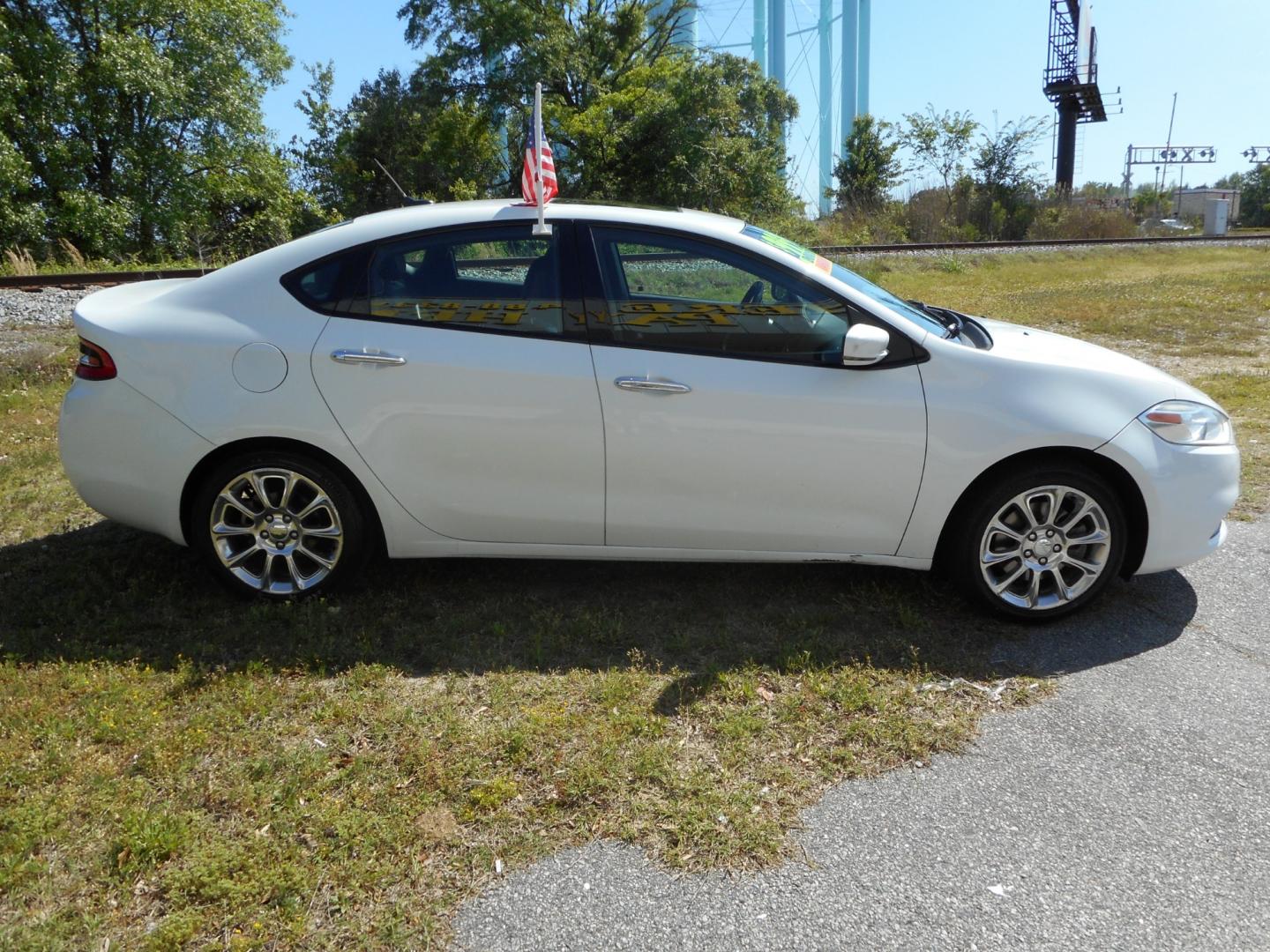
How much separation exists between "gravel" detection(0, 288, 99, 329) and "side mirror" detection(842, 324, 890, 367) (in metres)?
9.78

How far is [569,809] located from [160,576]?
9.11ft

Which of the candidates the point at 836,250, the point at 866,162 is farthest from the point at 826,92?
the point at 836,250

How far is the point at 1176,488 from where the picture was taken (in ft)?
13.5

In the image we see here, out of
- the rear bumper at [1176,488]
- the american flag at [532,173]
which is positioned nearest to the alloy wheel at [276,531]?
the american flag at [532,173]

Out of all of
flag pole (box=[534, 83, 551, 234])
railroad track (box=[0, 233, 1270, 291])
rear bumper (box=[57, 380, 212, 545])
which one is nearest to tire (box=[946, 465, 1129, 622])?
flag pole (box=[534, 83, 551, 234])

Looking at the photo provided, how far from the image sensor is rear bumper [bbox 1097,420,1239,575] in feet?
13.4

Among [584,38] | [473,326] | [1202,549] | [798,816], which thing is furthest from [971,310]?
[584,38]

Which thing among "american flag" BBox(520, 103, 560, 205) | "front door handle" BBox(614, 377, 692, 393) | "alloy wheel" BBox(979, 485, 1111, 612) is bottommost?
"alloy wheel" BBox(979, 485, 1111, 612)

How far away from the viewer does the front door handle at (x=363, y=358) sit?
162 inches

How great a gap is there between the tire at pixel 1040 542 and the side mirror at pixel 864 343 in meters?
0.77

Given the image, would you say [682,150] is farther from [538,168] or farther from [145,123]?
[538,168]

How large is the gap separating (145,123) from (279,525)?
29.2 metres

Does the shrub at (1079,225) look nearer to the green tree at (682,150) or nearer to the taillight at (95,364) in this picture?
the green tree at (682,150)

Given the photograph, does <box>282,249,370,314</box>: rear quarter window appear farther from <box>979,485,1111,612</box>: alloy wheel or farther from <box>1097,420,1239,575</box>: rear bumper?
<box>1097,420,1239,575</box>: rear bumper
